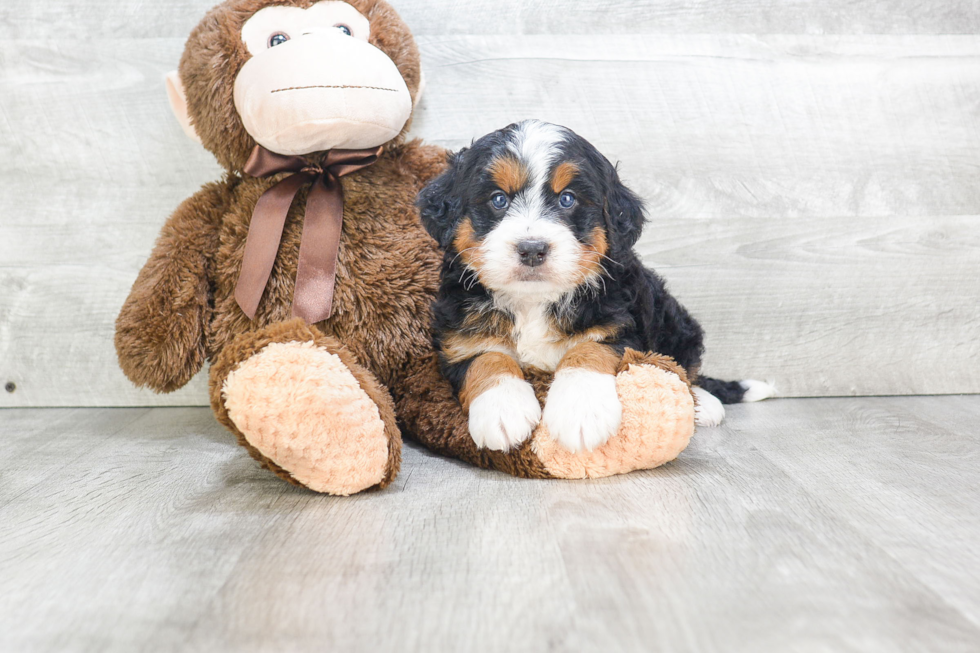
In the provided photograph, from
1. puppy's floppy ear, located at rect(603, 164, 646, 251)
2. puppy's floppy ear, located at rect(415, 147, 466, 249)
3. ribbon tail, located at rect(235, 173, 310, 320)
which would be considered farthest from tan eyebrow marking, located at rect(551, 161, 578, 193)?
ribbon tail, located at rect(235, 173, 310, 320)

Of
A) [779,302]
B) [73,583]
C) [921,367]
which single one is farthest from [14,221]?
[921,367]

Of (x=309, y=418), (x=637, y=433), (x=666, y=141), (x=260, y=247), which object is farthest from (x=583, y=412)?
(x=666, y=141)

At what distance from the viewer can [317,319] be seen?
1962 mm

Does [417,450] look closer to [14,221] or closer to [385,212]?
[385,212]

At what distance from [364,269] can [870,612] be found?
4.58ft

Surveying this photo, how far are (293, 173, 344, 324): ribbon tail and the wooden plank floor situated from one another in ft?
1.39

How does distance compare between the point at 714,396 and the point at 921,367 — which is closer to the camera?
the point at 714,396

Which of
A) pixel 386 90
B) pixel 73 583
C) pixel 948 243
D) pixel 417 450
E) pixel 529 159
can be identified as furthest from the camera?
pixel 948 243

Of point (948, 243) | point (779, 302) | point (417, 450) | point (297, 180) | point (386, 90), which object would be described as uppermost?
point (386, 90)

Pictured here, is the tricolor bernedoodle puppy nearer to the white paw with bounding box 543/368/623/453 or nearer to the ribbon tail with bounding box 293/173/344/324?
the white paw with bounding box 543/368/623/453

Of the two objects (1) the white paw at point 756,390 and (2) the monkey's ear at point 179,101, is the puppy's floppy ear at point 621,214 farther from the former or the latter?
(2) the monkey's ear at point 179,101

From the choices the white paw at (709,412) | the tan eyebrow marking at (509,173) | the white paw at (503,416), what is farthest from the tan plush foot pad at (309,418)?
the white paw at (709,412)

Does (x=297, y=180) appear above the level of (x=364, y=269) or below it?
above

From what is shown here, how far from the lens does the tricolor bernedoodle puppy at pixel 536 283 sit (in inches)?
65.3
